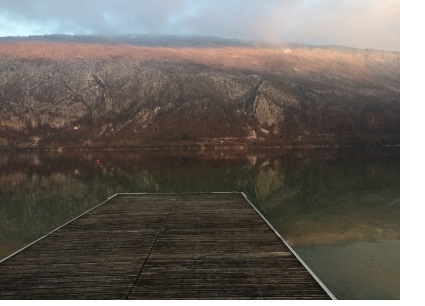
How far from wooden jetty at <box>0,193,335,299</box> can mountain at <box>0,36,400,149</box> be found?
91544 millimetres

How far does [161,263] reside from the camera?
386 inches

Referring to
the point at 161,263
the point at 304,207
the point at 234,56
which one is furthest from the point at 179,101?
the point at 161,263

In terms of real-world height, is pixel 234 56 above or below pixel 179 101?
above

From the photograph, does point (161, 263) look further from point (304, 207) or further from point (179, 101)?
point (179, 101)

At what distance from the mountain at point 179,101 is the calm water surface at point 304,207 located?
219ft

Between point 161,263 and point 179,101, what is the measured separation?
368 feet

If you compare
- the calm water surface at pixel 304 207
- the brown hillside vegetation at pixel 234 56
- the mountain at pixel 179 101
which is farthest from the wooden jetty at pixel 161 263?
the brown hillside vegetation at pixel 234 56

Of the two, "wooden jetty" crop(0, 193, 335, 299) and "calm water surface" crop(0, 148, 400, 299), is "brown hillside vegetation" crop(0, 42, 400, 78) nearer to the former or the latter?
"calm water surface" crop(0, 148, 400, 299)

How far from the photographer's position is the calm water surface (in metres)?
13.2

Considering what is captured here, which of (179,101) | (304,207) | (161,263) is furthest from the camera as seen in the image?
(179,101)

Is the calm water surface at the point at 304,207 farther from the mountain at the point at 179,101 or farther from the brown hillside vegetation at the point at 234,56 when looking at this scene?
the brown hillside vegetation at the point at 234,56

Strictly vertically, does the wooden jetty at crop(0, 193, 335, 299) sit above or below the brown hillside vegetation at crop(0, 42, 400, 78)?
below

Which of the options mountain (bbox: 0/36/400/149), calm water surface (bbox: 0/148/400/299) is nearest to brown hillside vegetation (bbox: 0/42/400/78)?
mountain (bbox: 0/36/400/149)
